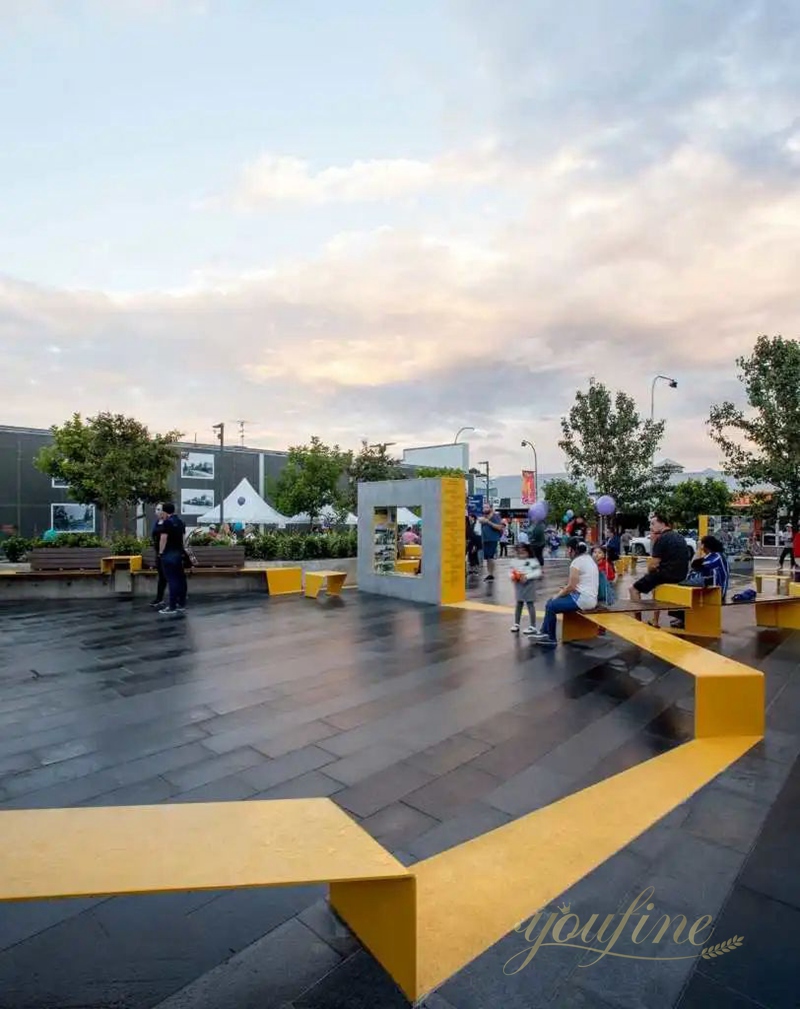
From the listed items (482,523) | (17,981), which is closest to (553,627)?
(17,981)

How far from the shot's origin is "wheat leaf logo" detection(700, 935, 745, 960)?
2.20 m

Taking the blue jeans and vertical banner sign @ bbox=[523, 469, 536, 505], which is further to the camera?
vertical banner sign @ bbox=[523, 469, 536, 505]

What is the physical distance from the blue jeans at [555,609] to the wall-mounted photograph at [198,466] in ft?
123

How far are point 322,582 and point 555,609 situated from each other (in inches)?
241

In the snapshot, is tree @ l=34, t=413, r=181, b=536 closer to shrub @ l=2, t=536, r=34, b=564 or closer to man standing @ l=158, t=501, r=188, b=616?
shrub @ l=2, t=536, r=34, b=564

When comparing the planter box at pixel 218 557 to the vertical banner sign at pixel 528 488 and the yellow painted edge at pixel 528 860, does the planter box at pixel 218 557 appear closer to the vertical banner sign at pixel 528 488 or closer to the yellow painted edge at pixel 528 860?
the yellow painted edge at pixel 528 860

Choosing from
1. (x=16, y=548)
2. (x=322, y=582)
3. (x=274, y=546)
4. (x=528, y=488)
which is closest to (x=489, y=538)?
(x=274, y=546)

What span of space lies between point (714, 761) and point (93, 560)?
12815mm

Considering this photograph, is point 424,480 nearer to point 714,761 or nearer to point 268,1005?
point 714,761

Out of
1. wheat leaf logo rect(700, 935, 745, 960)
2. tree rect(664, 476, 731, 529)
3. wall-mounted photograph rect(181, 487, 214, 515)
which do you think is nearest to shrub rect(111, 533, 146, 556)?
wheat leaf logo rect(700, 935, 745, 960)

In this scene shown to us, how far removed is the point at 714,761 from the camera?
388cm

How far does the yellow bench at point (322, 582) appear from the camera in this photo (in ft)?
40.2

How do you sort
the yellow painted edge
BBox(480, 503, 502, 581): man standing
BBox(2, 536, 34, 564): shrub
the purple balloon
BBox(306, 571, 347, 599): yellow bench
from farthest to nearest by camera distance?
1. BBox(480, 503, 502, 581): man standing
2. BBox(2, 536, 34, 564): shrub
3. BBox(306, 571, 347, 599): yellow bench
4. the purple balloon
5. the yellow painted edge

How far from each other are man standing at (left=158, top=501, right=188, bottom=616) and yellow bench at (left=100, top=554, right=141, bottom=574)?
9.99 ft
